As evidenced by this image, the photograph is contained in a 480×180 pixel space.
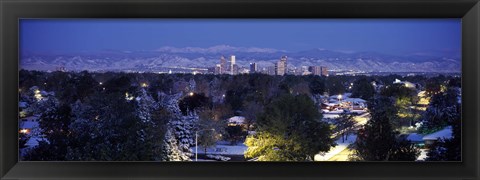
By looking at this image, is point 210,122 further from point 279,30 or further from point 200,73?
point 279,30

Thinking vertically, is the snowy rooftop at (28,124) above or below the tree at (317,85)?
below

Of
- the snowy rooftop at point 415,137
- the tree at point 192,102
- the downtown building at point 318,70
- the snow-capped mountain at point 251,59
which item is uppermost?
the snow-capped mountain at point 251,59

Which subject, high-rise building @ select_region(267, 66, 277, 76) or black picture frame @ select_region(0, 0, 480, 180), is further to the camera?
high-rise building @ select_region(267, 66, 277, 76)

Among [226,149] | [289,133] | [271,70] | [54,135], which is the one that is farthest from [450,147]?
[54,135]

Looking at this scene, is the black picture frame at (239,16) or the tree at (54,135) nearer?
the black picture frame at (239,16)

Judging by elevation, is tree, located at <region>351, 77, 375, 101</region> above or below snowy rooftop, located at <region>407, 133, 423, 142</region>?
above

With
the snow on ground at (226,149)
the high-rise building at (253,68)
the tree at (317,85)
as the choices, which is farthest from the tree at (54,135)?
the tree at (317,85)

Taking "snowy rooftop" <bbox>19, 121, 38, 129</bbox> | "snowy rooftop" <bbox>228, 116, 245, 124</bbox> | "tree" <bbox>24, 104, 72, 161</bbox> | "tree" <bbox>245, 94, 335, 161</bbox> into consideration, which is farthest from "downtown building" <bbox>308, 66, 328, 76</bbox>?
"snowy rooftop" <bbox>19, 121, 38, 129</bbox>

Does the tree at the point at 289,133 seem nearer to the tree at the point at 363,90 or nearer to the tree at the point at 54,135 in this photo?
the tree at the point at 363,90

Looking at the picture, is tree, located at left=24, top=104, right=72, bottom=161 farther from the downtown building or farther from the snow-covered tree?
the downtown building
